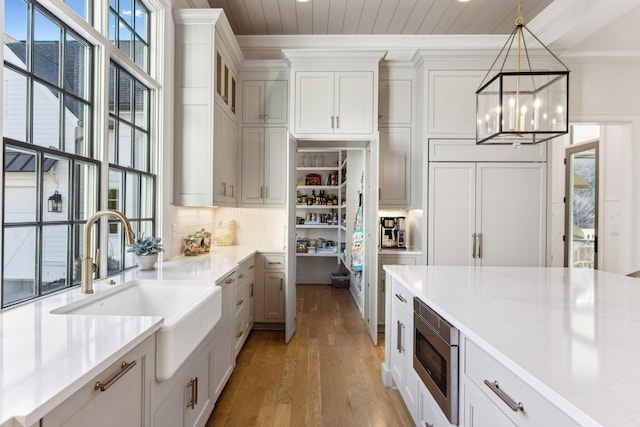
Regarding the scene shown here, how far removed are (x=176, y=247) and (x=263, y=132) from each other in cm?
162

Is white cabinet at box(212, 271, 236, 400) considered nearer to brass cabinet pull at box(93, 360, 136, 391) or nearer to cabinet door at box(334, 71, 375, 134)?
brass cabinet pull at box(93, 360, 136, 391)

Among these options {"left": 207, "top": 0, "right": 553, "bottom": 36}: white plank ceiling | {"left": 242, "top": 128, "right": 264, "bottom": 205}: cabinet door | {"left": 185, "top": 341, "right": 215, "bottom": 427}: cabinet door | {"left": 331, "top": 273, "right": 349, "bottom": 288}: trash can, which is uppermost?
{"left": 207, "top": 0, "right": 553, "bottom": 36}: white plank ceiling

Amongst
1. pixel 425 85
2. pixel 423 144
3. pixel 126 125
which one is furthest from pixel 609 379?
pixel 425 85

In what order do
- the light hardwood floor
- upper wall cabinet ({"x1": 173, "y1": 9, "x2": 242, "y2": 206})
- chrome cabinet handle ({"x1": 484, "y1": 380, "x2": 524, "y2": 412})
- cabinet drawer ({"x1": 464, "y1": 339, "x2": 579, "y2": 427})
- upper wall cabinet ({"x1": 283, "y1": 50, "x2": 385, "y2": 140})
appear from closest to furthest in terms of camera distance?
cabinet drawer ({"x1": 464, "y1": 339, "x2": 579, "y2": 427})
chrome cabinet handle ({"x1": 484, "y1": 380, "x2": 524, "y2": 412})
the light hardwood floor
upper wall cabinet ({"x1": 173, "y1": 9, "x2": 242, "y2": 206})
upper wall cabinet ({"x1": 283, "y1": 50, "x2": 385, "y2": 140})

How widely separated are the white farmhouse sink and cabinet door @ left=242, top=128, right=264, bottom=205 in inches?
78.3

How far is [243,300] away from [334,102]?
217 centimetres

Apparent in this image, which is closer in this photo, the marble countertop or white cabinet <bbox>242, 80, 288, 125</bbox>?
the marble countertop

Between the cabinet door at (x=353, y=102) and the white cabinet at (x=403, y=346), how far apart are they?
1804 mm

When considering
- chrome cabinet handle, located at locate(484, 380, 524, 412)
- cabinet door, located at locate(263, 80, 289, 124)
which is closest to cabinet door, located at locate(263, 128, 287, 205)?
cabinet door, located at locate(263, 80, 289, 124)

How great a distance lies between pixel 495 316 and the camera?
123 cm

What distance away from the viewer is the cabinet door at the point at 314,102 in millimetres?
3445

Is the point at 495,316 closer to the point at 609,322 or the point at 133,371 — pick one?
the point at 609,322

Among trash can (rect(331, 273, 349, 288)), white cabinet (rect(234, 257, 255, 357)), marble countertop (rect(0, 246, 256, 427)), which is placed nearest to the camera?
marble countertop (rect(0, 246, 256, 427))

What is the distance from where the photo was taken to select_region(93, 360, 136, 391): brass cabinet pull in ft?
2.81
